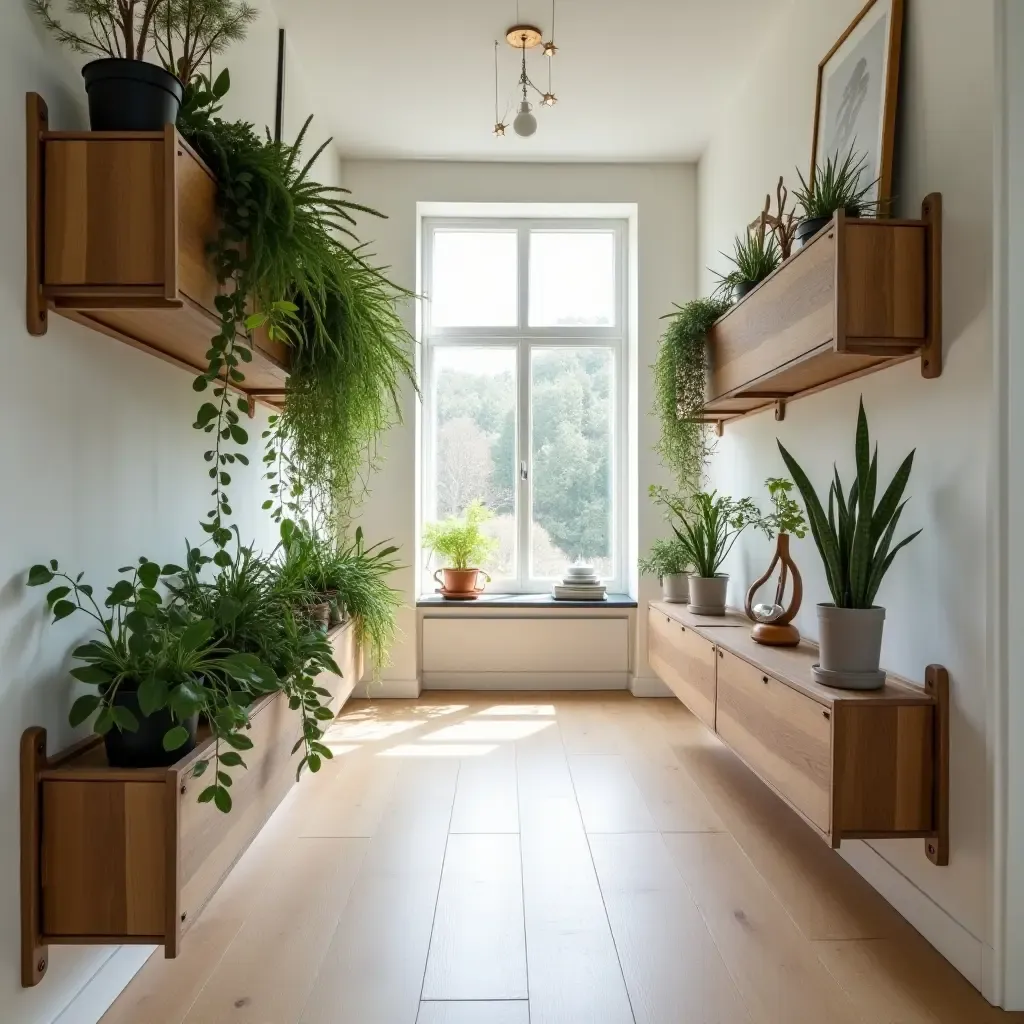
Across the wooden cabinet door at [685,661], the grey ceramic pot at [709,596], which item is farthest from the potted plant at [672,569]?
the grey ceramic pot at [709,596]

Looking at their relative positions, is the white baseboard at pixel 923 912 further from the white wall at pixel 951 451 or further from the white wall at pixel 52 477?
the white wall at pixel 52 477

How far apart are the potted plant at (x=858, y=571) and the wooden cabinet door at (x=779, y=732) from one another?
13 centimetres

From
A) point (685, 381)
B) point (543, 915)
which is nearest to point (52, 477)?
point (543, 915)

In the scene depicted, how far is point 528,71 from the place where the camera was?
11.1 feet

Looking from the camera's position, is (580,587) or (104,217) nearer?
(104,217)

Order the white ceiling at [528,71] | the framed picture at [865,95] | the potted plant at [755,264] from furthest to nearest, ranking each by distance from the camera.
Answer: the white ceiling at [528,71] < the potted plant at [755,264] < the framed picture at [865,95]

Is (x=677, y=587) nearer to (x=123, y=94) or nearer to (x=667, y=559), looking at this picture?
(x=667, y=559)

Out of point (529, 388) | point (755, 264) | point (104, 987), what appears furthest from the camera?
point (529, 388)

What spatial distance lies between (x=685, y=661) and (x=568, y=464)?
5.59 feet

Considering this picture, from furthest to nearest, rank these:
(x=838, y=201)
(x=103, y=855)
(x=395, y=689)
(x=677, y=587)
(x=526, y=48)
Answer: (x=395, y=689), (x=677, y=587), (x=526, y=48), (x=838, y=201), (x=103, y=855)

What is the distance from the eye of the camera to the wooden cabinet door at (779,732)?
6.13ft

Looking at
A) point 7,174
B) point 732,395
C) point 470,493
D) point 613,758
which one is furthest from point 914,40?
point 470,493

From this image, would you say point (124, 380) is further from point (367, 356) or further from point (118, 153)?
point (367, 356)

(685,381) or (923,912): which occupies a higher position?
(685,381)
